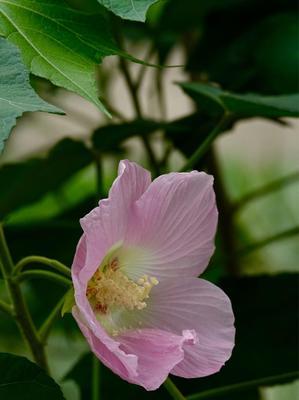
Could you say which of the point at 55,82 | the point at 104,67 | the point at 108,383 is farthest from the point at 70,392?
the point at 104,67

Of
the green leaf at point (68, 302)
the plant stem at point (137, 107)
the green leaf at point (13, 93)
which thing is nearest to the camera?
the green leaf at point (13, 93)

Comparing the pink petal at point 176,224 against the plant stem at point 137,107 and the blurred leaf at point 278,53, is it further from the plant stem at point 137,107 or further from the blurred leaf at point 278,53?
the blurred leaf at point 278,53

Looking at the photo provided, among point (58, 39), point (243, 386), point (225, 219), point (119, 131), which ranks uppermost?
point (58, 39)

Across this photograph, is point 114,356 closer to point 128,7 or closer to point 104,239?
point 104,239

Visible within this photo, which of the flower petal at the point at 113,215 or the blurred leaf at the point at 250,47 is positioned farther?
the blurred leaf at the point at 250,47

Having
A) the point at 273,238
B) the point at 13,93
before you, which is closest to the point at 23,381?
the point at 13,93

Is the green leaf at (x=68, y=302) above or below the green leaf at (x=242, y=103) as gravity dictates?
above

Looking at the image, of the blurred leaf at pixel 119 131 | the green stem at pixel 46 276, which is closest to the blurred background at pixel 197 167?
the blurred leaf at pixel 119 131

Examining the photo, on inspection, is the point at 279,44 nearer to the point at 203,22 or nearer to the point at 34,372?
the point at 203,22
